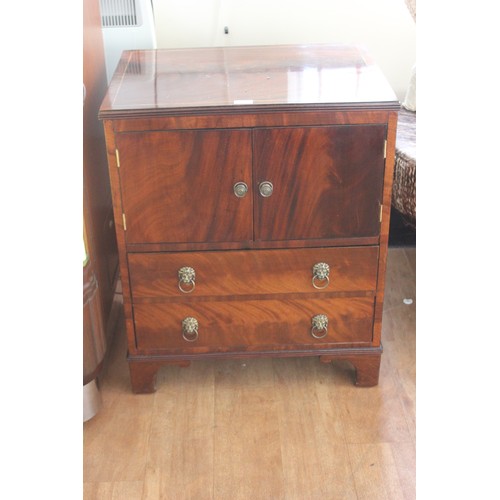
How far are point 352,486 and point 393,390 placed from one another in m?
0.32

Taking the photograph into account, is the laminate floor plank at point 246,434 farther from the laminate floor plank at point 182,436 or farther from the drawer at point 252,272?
the drawer at point 252,272

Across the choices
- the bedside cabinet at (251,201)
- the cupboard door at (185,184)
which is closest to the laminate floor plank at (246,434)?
the bedside cabinet at (251,201)

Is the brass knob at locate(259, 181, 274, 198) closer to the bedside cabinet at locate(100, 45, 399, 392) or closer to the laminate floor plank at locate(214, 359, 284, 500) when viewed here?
the bedside cabinet at locate(100, 45, 399, 392)

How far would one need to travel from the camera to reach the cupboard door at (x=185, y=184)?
131 cm

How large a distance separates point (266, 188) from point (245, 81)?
232 millimetres

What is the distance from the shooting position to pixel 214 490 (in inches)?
52.4

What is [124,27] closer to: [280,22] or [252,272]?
[280,22]

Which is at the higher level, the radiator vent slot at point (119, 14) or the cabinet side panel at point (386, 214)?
the radiator vent slot at point (119, 14)

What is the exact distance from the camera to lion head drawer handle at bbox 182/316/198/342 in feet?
4.93

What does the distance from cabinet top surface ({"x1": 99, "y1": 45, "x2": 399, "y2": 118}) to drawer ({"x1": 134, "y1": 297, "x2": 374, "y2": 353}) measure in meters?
0.44

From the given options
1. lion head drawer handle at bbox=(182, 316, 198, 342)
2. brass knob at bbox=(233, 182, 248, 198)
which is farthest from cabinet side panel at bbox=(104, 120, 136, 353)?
brass knob at bbox=(233, 182, 248, 198)

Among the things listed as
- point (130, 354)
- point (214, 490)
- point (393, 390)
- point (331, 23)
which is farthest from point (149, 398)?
point (331, 23)

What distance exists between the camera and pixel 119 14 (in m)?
1.75

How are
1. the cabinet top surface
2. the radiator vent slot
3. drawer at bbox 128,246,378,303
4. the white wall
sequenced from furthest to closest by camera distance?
the white wall
the radiator vent slot
drawer at bbox 128,246,378,303
the cabinet top surface
